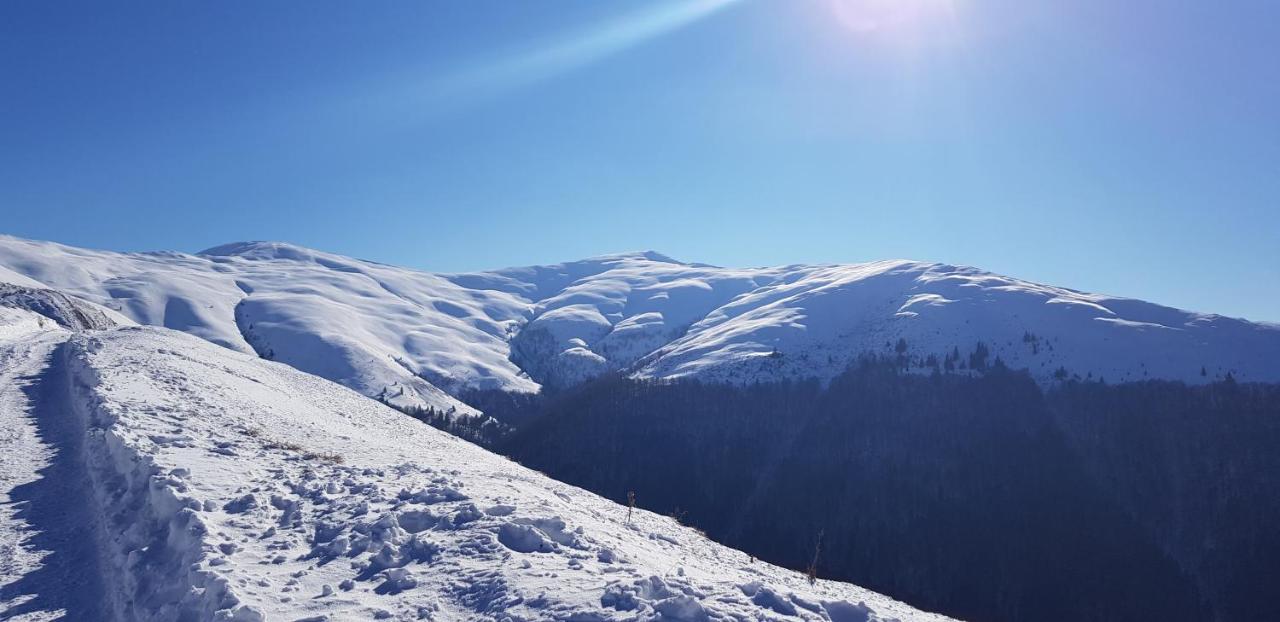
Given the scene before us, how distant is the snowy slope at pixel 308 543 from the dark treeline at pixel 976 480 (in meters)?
93.9

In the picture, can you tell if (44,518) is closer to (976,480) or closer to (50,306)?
(50,306)

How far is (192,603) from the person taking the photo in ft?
35.0

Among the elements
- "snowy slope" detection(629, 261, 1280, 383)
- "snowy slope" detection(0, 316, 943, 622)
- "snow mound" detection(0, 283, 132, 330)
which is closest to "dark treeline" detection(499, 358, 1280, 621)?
"snowy slope" detection(629, 261, 1280, 383)

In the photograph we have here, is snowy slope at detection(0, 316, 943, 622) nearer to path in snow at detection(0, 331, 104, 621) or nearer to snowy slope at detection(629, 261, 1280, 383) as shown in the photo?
path in snow at detection(0, 331, 104, 621)

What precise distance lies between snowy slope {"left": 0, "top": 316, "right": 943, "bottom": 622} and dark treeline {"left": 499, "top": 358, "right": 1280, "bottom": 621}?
9388 centimetres

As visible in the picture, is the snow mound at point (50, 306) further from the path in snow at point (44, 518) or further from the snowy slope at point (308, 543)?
the snowy slope at point (308, 543)

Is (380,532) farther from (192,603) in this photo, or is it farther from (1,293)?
(1,293)

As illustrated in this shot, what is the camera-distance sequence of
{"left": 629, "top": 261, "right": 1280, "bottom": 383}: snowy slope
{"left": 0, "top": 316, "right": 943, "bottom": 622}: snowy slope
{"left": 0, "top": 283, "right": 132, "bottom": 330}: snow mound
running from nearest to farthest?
{"left": 0, "top": 316, "right": 943, "bottom": 622}: snowy slope
{"left": 0, "top": 283, "right": 132, "bottom": 330}: snow mound
{"left": 629, "top": 261, "right": 1280, "bottom": 383}: snowy slope

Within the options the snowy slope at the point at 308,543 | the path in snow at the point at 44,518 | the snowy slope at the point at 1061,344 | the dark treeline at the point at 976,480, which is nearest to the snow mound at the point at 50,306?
the path in snow at the point at 44,518

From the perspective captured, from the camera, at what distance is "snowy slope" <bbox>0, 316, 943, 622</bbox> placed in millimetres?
10992

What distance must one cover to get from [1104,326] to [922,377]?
5541 centimetres

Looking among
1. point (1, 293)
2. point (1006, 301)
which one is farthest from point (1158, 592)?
point (1, 293)

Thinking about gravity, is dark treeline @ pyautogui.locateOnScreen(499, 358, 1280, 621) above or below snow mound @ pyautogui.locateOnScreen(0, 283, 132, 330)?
below

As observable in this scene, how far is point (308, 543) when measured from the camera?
13.5 m
